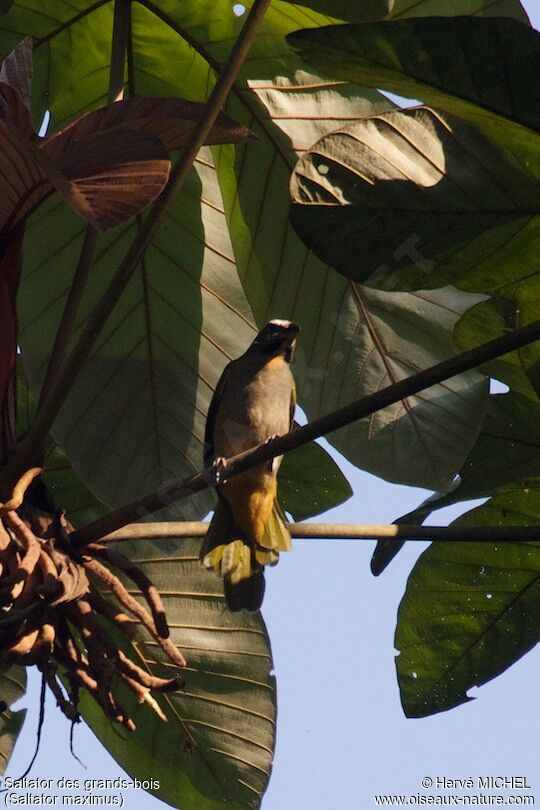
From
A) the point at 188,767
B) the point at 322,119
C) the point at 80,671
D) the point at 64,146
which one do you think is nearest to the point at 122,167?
the point at 64,146

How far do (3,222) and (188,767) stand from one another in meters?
1.28

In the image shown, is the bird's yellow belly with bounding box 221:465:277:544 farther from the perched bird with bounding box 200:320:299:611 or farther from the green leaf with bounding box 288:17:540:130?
the green leaf with bounding box 288:17:540:130

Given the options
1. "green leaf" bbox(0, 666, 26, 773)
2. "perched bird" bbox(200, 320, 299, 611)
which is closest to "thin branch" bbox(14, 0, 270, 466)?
"perched bird" bbox(200, 320, 299, 611)

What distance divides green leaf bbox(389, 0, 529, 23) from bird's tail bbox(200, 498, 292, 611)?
1.08 m

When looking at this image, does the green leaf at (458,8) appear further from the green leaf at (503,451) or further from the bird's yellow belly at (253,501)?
the bird's yellow belly at (253,501)

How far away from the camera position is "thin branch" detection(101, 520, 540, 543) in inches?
64.8

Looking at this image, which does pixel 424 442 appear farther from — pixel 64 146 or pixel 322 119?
pixel 64 146

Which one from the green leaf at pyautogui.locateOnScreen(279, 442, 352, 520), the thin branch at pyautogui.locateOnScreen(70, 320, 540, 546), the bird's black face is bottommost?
the thin branch at pyautogui.locateOnScreen(70, 320, 540, 546)

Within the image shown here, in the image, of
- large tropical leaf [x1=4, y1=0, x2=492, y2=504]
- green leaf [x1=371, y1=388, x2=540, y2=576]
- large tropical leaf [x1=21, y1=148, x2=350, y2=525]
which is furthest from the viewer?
large tropical leaf [x1=21, y1=148, x2=350, y2=525]

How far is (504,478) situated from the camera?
2.14 metres

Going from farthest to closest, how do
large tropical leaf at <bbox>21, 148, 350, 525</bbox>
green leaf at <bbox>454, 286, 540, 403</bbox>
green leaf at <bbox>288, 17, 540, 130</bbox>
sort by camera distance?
large tropical leaf at <bbox>21, 148, 350, 525</bbox>
green leaf at <bbox>454, 286, 540, 403</bbox>
green leaf at <bbox>288, 17, 540, 130</bbox>

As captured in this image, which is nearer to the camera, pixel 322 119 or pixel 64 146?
pixel 64 146

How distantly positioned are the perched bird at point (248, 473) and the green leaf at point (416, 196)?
0.67 m

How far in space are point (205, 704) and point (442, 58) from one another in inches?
55.6
